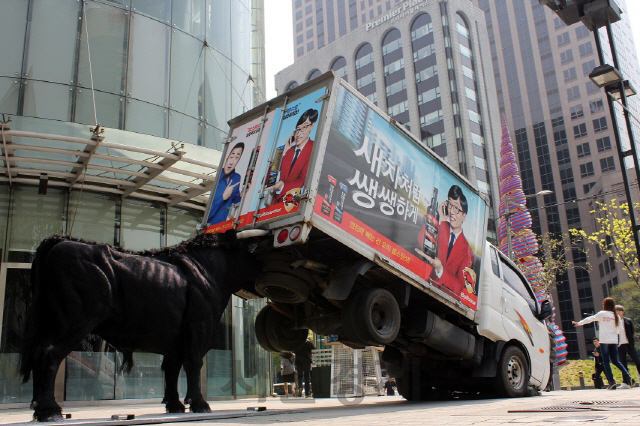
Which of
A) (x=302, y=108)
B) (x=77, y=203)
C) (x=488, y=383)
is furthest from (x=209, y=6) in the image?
(x=488, y=383)

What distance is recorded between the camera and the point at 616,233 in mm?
28562

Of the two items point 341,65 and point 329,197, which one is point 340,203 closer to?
point 329,197

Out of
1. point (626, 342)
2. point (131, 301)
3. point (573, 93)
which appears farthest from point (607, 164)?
point (131, 301)

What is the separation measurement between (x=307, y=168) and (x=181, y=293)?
210 cm

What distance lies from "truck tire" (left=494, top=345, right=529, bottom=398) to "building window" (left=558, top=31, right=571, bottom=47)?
93.3 m

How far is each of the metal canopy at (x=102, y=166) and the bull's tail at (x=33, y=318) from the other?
590 centimetres

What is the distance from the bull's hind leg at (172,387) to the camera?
688 cm

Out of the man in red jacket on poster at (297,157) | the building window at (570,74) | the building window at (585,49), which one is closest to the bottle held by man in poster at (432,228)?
the man in red jacket on poster at (297,157)

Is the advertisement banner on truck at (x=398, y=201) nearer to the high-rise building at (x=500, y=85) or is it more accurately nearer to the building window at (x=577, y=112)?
the high-rise building at (x=500, y=85)

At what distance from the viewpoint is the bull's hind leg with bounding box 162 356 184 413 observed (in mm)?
6883

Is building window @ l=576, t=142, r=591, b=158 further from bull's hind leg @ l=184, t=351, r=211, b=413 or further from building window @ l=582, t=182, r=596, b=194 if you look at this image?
bull's hind leg @ l=184, t=351, r=211, b=413

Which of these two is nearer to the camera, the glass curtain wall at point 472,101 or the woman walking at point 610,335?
the woman walking at point 610,335

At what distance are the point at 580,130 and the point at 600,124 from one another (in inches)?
130

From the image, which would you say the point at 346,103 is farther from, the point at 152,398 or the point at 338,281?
the point at 152,398
